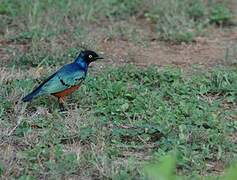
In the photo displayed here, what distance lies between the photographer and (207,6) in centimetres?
979

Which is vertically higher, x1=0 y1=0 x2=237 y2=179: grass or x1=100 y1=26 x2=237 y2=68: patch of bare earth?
x1=0 y1=0 x2=237 y2=179: grass

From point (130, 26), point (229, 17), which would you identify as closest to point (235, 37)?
point (229, 17)

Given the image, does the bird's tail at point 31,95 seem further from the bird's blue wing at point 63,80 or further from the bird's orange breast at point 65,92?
the bird's orange breast at point 65,92

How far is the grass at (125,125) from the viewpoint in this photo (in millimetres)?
5430

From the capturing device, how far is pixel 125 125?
20.6ft

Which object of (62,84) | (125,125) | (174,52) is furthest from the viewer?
(174,52)

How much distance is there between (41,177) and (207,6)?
5.11 metres

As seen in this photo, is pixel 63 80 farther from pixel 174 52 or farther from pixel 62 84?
pixel 174 52

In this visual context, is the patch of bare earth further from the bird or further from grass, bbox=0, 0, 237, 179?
the bird

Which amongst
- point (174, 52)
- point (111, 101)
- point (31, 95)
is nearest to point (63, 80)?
point (31, 95)

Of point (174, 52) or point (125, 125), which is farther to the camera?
point (174, 52)

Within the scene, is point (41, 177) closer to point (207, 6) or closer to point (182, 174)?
point (182, 174)

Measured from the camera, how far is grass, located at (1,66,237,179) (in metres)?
5.43

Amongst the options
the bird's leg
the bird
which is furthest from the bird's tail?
the bird's leg
